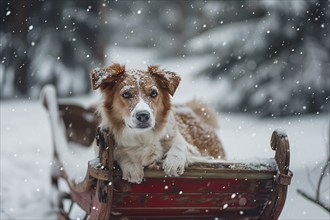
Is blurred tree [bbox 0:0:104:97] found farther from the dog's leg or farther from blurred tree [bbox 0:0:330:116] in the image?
the dog's leg

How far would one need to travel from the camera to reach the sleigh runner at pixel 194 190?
279 centimetres

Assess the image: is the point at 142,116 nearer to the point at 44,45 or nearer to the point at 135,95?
the point at 135,95

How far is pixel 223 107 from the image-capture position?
9.89 meters

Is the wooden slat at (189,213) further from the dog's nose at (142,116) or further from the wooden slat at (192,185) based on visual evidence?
the dog's nose at (142,116)

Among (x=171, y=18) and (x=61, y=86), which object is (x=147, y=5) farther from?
(x=61, y=86)

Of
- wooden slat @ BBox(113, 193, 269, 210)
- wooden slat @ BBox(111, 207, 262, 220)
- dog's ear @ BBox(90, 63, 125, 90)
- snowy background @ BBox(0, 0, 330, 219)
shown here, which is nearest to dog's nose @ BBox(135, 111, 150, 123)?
dog's ear @ BBox(90, 63, 125, 90)

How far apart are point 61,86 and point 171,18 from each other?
30.1 ft

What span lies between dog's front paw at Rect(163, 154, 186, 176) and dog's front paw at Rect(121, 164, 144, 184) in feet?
0.47

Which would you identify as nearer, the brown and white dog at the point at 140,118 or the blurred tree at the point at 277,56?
the brown and white dog at the point at 140,118

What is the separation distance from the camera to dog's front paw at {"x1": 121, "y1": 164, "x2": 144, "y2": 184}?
2.76 m

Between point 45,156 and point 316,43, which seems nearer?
point 45,156

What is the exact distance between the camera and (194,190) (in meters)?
2.99

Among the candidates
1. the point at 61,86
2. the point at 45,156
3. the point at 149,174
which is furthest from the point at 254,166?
the point at 61,86

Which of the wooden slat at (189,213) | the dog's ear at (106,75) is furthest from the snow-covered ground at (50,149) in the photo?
the dog's ear at (106,75)
